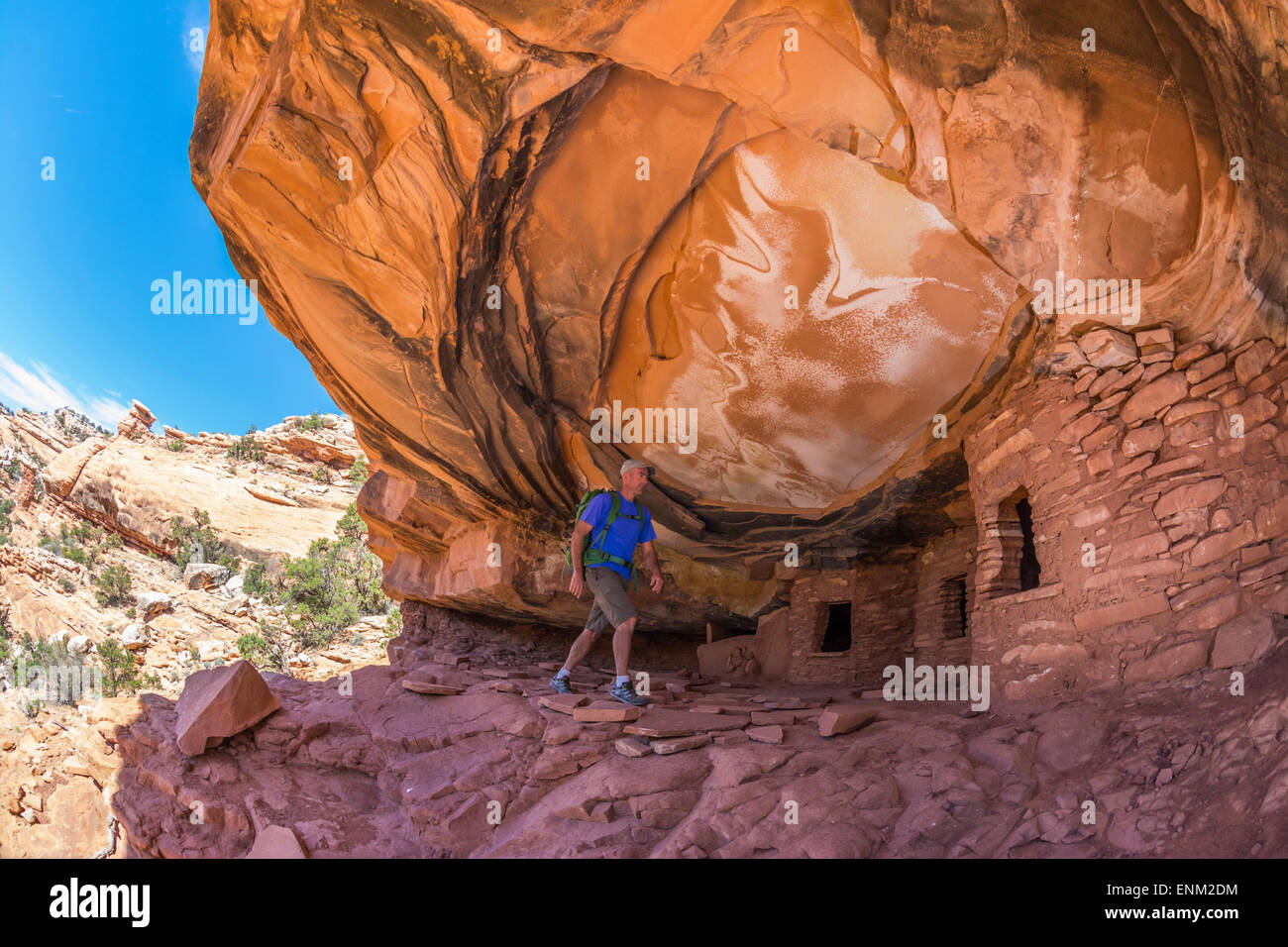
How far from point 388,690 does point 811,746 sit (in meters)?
2.49

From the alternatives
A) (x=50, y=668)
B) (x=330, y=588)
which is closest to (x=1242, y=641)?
(x=50, y=668)

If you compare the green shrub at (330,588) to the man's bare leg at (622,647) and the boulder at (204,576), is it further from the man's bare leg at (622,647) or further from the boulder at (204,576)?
the man's bare leg at (622,647)

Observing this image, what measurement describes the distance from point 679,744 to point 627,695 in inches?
31.8

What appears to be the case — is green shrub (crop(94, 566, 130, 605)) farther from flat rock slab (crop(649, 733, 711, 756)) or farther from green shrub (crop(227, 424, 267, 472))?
flat rock slab (crop(649, 733, 711, 756))

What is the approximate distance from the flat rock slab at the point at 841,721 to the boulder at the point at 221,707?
8.64 ft

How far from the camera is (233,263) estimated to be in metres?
5.17

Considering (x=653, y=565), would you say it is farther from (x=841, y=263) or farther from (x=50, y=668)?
(x=50, y=668)

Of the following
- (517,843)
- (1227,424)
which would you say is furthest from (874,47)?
(517,843)

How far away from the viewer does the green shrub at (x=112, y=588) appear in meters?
17.3

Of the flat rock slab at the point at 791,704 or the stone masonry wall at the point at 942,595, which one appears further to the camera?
the stone masonry wall at the point at 942,595

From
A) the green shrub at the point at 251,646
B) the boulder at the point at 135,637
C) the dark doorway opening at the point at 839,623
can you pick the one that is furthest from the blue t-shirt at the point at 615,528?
the boulder at the point at 135,637
